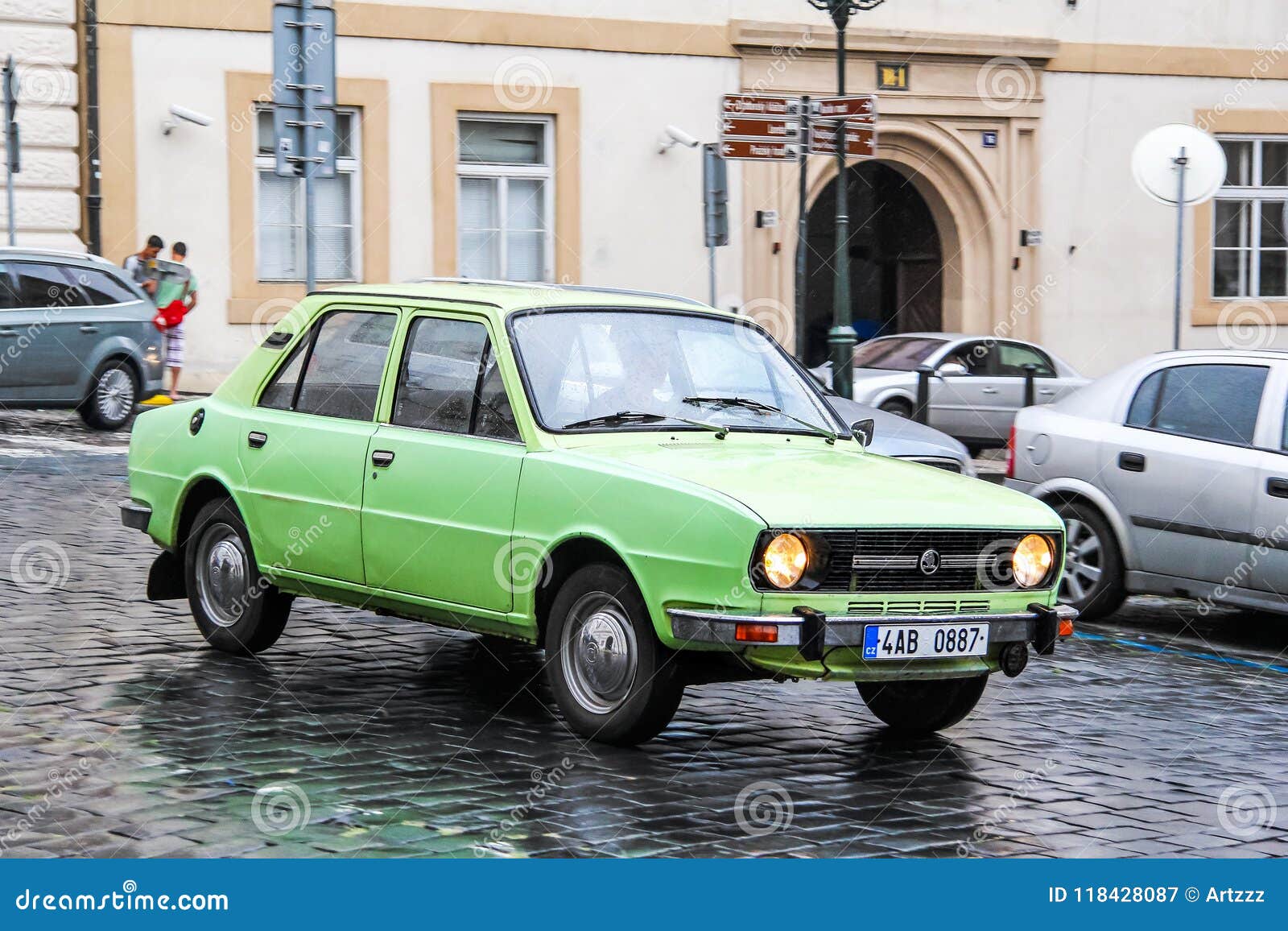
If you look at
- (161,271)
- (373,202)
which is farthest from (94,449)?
(373,202)

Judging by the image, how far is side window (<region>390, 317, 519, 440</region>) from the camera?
7703 mm

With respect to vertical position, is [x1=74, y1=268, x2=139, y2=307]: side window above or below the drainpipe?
below

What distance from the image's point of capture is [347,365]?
8445 millimetres

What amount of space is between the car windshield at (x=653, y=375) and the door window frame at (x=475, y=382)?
0.10m

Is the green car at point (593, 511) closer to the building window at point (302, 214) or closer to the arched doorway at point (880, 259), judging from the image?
the building window at point (302, 214)

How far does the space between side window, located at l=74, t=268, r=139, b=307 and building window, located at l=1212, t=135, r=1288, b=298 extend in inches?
643

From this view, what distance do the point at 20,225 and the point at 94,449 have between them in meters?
4.70

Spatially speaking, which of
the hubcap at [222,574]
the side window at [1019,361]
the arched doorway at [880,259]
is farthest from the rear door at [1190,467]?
the arched doorway at [880,259]

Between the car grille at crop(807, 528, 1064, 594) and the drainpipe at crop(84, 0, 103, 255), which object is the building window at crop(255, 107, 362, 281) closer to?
the drainpipe at crop(84, 0, 103, 255)

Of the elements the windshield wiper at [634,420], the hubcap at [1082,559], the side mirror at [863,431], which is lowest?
the hubcap at [1082,559]

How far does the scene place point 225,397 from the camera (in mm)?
9000

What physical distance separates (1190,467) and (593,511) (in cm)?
442

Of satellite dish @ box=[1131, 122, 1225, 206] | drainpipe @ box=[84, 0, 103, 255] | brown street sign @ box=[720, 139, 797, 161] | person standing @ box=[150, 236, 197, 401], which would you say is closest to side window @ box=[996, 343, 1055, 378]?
brown street sign @ box=[720, 139, 797, 161]

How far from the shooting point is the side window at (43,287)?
18.5 meters
